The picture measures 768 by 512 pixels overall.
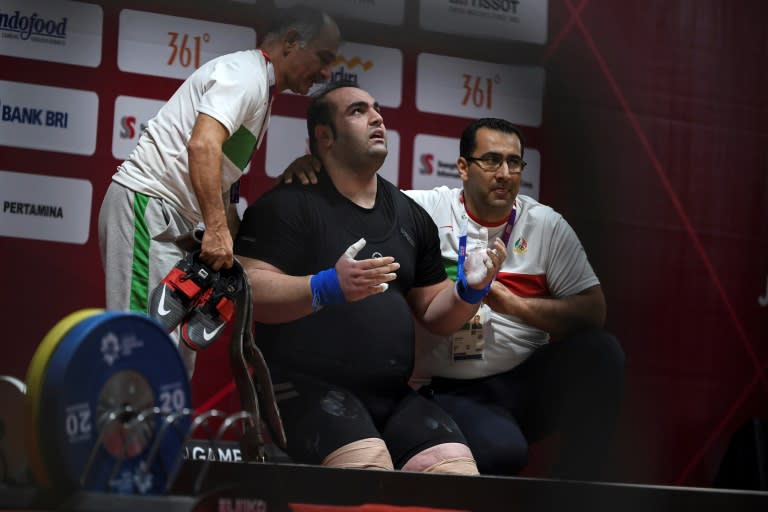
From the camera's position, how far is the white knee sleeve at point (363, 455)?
83.0 inches

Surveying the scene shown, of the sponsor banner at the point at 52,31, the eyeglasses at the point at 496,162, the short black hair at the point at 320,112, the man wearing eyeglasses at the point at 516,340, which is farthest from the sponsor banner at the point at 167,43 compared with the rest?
the eyeglasses at the point at 496,162

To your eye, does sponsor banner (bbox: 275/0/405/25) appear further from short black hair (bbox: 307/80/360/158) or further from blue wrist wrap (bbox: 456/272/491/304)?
blue wrist wrap (bbox: 456/272/491/304)

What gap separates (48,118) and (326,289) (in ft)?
3.94

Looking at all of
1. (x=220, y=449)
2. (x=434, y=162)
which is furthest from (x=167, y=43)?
(x=220, y=449)

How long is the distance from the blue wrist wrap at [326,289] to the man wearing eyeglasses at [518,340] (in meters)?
0.50

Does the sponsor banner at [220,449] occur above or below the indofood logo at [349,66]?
below

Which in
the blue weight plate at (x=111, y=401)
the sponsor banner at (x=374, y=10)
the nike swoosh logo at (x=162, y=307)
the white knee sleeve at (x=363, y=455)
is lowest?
the white knee sleeve at (x=363, y=455)

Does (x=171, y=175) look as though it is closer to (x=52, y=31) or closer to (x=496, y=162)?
(x=52, y=31)

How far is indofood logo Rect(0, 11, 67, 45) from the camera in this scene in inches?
111

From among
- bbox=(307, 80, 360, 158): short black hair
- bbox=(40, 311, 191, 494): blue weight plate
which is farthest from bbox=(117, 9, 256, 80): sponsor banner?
bbox=(40, 311, 191, 494): blue weight plate

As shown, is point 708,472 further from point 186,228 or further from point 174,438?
point 174,438

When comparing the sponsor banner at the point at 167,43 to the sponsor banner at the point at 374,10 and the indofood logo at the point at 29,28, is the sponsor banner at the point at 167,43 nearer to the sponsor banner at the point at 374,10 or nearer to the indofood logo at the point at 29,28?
the indofood logo at the point at 29,28

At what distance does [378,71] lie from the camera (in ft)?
10.6

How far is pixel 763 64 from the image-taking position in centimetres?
366
